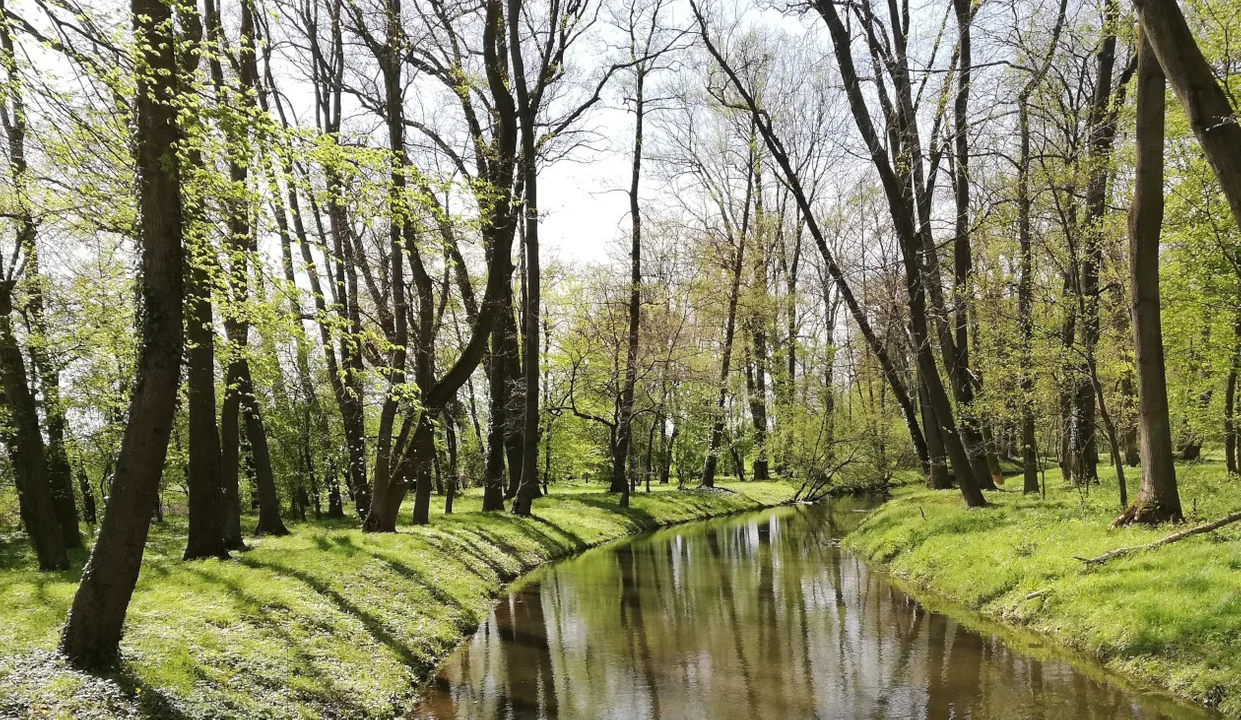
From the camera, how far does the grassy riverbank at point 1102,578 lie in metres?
7.60

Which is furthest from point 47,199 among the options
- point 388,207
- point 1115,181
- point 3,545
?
point 1115,181

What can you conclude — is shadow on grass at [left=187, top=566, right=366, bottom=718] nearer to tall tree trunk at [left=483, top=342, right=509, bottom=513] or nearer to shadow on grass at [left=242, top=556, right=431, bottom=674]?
shadow on grass at [left=242, top=556, right=431, bottom=674]

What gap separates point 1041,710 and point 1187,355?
42.8 feet

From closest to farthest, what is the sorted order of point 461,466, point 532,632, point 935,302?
point 532,632 → point 935,302 → point 461,466

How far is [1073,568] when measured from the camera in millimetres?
10445

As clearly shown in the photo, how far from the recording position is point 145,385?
680 centimetres

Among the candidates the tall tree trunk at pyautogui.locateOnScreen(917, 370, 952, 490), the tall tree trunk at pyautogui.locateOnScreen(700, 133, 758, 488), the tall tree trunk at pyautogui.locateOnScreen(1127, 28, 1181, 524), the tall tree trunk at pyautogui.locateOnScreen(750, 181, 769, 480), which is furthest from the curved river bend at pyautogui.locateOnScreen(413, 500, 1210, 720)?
the tall tree trunk at pyautogui.locateOnScreen(750, 181, 769, 480)

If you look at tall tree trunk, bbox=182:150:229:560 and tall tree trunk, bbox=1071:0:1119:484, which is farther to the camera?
tall tree trunk, bbox=1071:0:1119:484

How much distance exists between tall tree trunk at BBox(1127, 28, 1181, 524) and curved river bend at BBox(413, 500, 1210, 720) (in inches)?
148

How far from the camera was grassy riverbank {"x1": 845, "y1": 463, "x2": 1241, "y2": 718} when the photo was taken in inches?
299

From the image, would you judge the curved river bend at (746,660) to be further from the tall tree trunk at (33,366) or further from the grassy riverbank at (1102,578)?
the tall tree trunk at (33,366)

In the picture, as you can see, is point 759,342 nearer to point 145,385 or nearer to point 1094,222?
point 1094,222

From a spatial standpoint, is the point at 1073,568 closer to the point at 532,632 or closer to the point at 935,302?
the point at 532,632

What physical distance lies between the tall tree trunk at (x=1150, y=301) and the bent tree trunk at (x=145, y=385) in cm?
1269
